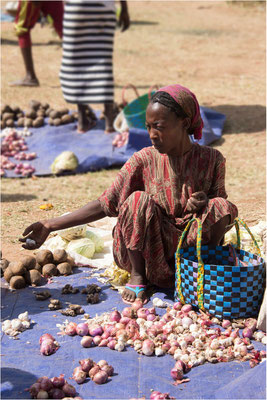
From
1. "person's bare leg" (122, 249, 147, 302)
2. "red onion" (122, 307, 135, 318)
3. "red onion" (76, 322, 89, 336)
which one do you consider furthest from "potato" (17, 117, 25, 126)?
"red onion" (76, 322, 89, 336)

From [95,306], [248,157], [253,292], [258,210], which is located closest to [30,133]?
[248,157]

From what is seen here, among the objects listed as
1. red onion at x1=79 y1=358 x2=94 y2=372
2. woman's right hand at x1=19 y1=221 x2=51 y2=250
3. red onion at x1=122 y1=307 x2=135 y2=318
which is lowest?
red onion at x1=122 y1=307 x2=135 y2=318

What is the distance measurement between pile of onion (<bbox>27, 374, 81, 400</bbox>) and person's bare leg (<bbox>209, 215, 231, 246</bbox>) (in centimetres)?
117


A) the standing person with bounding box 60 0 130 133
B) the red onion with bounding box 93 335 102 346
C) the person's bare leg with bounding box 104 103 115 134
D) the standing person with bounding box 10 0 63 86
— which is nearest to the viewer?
the red onion with bounding box 93 335 102 346

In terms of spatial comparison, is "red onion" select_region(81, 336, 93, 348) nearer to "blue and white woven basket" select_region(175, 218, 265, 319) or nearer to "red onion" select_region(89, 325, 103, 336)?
"red onion" select_region(89, 325, 103, 336)

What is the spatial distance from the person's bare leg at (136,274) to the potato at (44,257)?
0.65 metres

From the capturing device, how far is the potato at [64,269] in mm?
3723

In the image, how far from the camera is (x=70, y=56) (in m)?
7.00

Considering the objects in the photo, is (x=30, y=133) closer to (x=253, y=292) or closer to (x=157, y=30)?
(x=253, y=292)

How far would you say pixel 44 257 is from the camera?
3.79 metres

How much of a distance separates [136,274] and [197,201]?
552 mm

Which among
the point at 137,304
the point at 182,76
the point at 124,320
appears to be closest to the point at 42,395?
the point at 124,320

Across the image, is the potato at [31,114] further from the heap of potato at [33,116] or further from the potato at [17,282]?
the potato at [17,282]

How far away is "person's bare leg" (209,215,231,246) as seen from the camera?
3.21 metres
